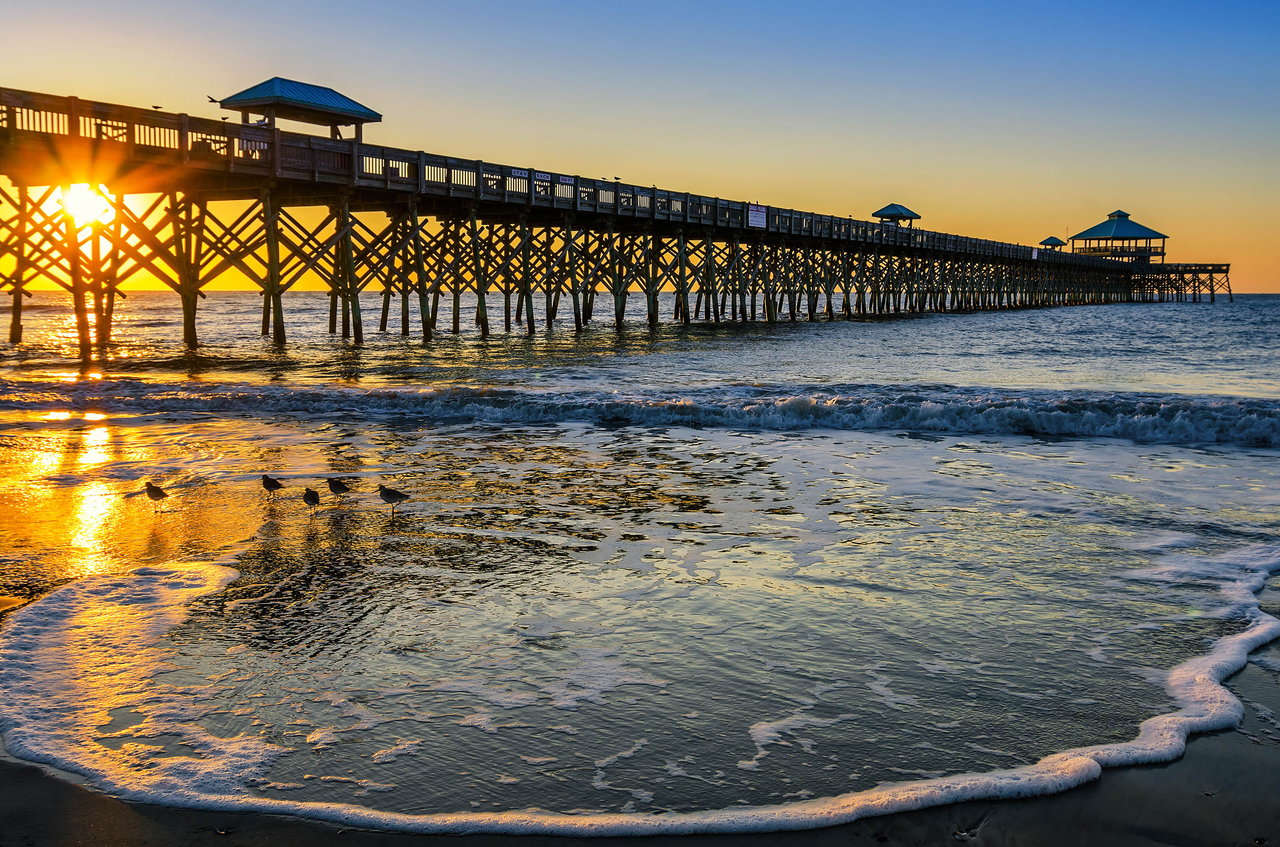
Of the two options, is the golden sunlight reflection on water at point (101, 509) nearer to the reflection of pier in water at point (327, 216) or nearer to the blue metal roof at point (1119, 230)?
the reflection of pier in water at point (327, 216)

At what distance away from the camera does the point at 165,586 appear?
16.5 ft

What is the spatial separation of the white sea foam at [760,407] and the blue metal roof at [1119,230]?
99169 mm

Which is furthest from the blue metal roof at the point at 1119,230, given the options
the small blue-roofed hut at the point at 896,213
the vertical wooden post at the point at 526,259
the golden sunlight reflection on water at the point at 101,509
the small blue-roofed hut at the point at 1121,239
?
the golden sunlight reflection on water at the point at 101,509

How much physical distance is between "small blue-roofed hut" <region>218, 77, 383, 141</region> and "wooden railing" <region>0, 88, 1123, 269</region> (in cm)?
329

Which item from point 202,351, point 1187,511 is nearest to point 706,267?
point 202,351

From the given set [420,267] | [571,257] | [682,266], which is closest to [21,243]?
[420,267]

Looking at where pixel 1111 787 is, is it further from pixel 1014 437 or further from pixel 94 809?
pixel 1014 437

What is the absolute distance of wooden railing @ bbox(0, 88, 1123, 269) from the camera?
18.1m

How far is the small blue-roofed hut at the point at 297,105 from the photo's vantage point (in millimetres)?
26203

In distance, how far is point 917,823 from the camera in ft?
9.25

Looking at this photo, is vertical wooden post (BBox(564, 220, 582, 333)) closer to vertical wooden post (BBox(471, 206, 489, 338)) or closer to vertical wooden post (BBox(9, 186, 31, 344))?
vertical wooden post (BBox(471, 206, 489, 338))

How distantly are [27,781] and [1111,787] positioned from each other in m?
3.35

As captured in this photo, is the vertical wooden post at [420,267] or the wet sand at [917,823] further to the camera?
the vertical wooden post at [420,267]

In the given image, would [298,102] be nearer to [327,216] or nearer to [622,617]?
[327,216]
